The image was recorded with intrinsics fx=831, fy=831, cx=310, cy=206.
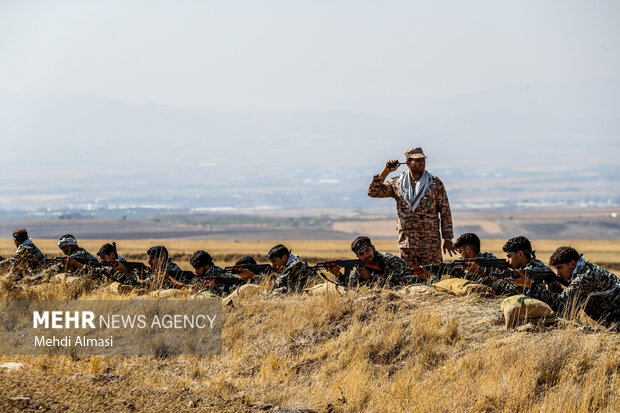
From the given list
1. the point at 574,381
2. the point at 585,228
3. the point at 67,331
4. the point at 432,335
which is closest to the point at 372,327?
the point at 432,335

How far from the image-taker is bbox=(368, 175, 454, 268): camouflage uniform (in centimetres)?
1114

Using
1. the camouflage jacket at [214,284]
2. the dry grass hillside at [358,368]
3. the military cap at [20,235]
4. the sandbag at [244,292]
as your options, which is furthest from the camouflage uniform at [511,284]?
the military cap at [20,235]

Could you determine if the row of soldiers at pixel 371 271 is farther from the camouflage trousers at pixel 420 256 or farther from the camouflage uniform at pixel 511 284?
the camouflage trousers at pixel 420 256

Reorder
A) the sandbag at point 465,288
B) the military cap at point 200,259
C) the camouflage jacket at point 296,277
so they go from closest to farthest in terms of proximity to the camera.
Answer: the sandbag at point 465,288, the camouflage jacket at point 296,277, the military cap at point 200,259

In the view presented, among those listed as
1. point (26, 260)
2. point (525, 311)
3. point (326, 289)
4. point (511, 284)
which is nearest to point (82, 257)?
point (26, 260)

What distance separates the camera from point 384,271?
1078 centimetres

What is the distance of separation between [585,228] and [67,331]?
349ft

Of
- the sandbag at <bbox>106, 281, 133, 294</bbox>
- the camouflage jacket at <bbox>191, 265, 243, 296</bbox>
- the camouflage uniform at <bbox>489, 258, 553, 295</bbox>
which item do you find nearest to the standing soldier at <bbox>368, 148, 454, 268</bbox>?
the camouflage uniform at <bbox>489, 258, 553, 295</bbox>

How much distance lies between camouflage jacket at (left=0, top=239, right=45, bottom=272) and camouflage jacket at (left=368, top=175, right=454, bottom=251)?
5.83m

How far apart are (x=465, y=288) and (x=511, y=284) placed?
2.42 ft

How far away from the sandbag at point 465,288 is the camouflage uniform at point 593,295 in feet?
4.33

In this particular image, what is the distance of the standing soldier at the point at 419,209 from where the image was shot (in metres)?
11.1

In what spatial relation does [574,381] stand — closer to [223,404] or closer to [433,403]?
[433,403]

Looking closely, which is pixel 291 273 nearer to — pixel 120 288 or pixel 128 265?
pixel 120 288
